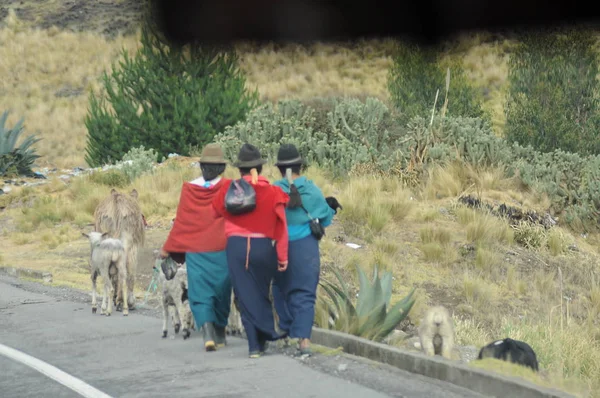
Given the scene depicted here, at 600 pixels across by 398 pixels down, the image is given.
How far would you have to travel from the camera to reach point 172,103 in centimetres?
3319

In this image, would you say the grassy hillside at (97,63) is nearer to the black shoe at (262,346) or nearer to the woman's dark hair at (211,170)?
the woman's dark hair at (211,170)

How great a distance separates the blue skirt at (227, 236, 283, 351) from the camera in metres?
10.1

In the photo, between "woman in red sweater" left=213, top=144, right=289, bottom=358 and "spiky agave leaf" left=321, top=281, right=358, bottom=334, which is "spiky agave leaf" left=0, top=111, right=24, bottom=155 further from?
"woman in red sweater" left=213, top=144, right=289, bottom=358

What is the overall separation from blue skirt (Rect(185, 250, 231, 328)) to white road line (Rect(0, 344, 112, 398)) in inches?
62.7

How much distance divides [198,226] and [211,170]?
1.91 ft

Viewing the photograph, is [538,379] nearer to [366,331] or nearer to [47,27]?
[366,331]

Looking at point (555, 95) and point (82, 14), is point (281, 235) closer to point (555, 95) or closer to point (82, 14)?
point (555, 95)

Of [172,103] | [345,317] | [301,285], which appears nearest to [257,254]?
[301,285]

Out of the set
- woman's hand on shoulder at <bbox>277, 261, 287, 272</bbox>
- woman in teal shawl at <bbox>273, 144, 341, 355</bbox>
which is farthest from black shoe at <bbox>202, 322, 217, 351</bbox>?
woman's hand on shoulder at <bbox>277, 261, 287, 272</bbox>

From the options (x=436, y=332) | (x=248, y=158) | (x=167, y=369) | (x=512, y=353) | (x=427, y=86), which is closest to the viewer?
(x=512, y=353)

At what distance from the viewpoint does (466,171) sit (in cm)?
2492

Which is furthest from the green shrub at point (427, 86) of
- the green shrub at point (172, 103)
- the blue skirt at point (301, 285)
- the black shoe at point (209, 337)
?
the blue skirt at point (301, 285)

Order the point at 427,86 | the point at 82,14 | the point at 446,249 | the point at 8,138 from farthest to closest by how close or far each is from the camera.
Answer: the point at 82,14
the point at 427,86
the point at 8,138
the point at 446,249

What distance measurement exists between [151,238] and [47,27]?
197 ft
